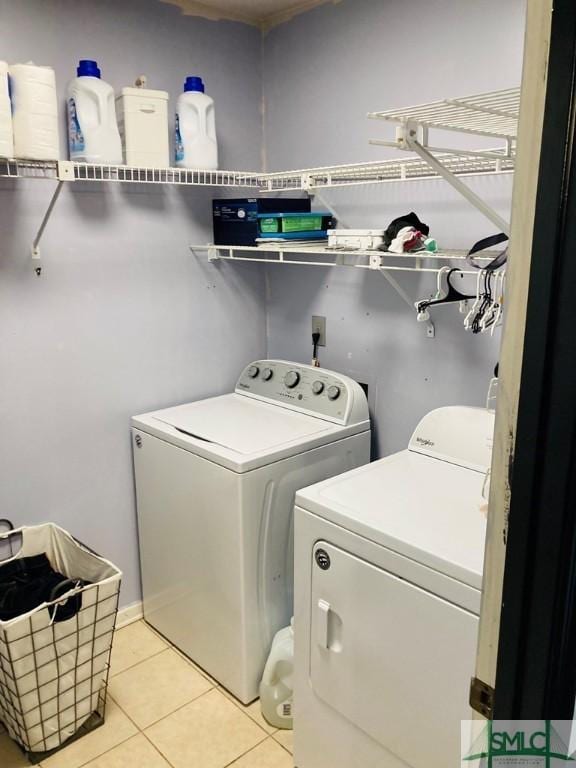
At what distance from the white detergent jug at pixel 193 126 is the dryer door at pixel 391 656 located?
141 centimetres

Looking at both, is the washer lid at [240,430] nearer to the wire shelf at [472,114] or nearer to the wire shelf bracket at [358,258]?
the wire shelf bracket at [358,258]

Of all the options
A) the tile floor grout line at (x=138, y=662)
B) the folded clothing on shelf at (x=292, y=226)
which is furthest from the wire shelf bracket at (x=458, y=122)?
the tile floor grout line at (x=138, y=662)

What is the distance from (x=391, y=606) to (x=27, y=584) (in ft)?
3.91

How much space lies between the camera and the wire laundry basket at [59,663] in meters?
1.74

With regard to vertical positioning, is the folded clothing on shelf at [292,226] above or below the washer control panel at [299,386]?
above

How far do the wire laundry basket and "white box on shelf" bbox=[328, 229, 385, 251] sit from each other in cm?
125

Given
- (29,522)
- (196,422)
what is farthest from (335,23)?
(29,522)

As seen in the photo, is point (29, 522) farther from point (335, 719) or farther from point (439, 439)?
point (439, 439)

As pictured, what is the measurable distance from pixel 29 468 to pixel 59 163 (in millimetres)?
1022

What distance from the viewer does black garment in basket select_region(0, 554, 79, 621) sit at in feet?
5.99

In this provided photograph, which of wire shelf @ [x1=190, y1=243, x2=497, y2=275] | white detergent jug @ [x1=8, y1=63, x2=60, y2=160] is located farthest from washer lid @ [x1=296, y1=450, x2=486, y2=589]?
white detergent jug @ [x1=8, y1=63, x2=60, y2=160]

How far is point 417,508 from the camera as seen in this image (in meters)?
1.55
